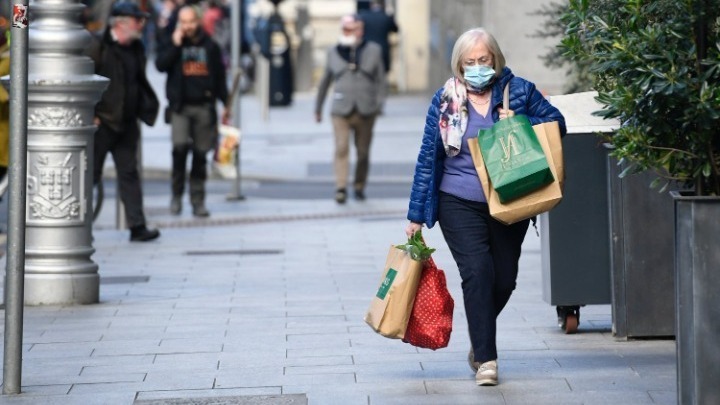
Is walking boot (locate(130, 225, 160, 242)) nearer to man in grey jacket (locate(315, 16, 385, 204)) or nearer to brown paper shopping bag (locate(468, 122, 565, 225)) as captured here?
man in grey jacket (locate(315, 16, 385, 204))

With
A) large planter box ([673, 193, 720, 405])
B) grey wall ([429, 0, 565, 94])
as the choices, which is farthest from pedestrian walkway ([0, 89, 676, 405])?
grey wall ([429, 0, 565, 94])

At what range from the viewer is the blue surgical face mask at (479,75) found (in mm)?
7293

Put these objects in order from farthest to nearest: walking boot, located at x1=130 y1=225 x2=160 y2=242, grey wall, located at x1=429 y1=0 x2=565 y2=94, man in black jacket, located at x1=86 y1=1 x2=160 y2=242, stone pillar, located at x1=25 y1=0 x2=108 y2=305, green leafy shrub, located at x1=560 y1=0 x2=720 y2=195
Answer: grey wall, located at x1=429 y1=0 x2=565 y2=94
walking boot, located at x1=130 y1=225 x2=160 y2=242
man in black jacket, located at x1=86 y1=1 x2=160 y2=242
stone pillar, located at x1=25 y1=0 x2=108 y2=305
green leafy shrub, located at x1=560 y1=0 x2=720 y2=195

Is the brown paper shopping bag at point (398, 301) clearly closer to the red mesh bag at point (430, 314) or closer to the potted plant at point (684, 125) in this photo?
the red mesh bag at point (430, 314)

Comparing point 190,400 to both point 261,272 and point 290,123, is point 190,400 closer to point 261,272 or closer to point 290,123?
point 261,272

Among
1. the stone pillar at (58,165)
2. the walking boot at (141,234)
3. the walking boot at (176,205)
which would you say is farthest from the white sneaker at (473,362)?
the walking boot at (176,205)

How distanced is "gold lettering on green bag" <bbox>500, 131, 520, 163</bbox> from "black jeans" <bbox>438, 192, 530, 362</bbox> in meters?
0.31

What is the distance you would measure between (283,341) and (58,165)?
2110 mm

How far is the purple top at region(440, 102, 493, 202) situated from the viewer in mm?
7363

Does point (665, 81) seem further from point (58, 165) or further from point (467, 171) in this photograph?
point (58, 165)

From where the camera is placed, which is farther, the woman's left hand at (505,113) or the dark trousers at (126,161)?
the dark trousers at (126,161)

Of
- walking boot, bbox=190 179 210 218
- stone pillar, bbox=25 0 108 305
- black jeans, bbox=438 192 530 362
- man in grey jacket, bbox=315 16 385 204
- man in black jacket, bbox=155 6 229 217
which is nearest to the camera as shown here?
black jeans, bbox=438 192 530 362

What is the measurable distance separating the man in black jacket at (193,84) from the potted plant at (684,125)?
9.43 meters

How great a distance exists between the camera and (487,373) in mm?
7270
